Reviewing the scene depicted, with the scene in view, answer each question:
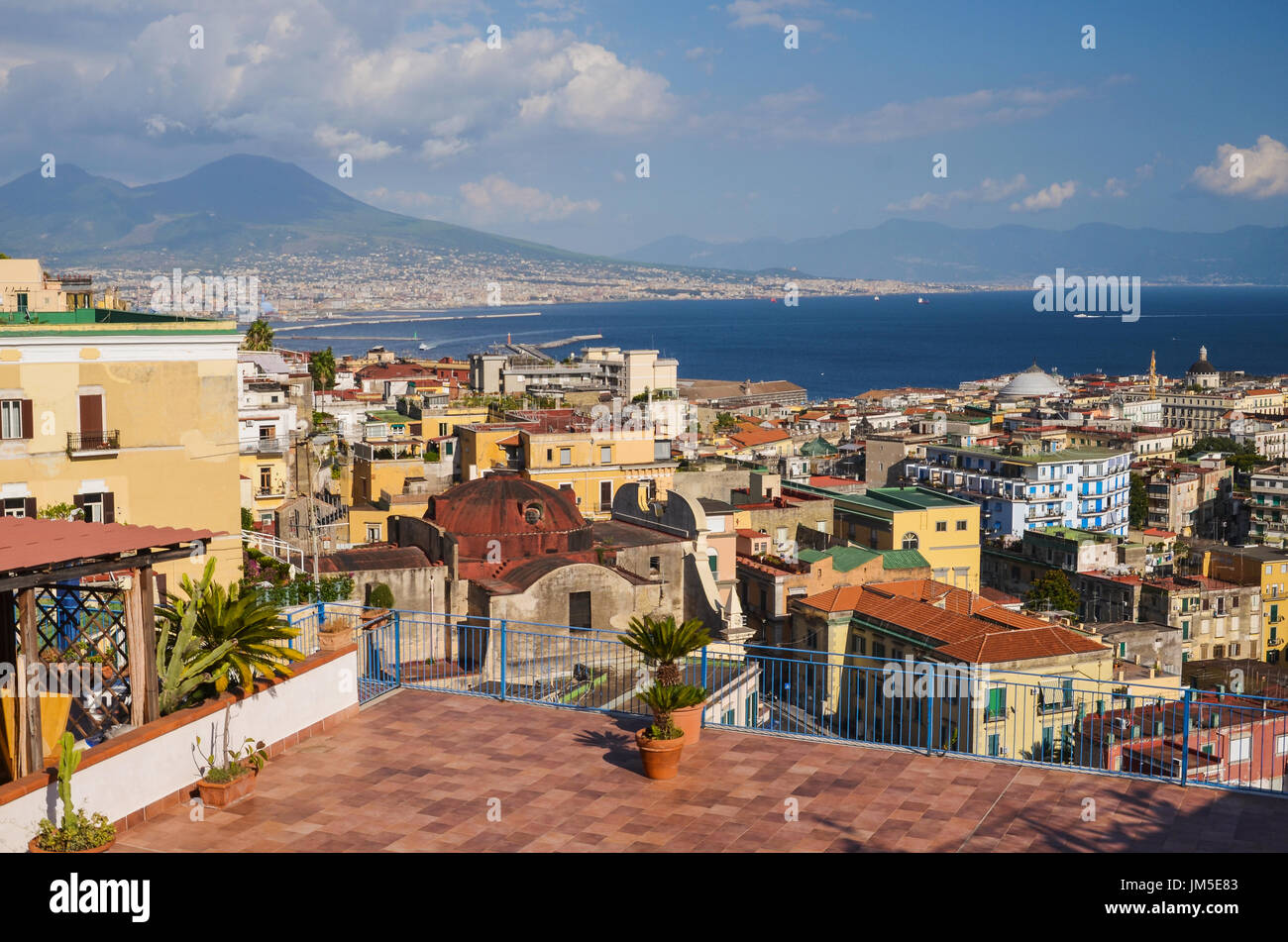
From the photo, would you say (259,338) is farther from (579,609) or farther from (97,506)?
(97,506)

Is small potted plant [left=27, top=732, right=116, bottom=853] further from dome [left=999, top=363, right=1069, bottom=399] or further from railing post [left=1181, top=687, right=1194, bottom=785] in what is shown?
dome [left=999, top=363, right=1069, bottom=399]

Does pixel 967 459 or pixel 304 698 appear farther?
pixel 967 459

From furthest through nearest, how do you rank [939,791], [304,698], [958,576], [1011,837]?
1. [958,576]
2. [304,698]
3. [939,791]
4. [1011,837]

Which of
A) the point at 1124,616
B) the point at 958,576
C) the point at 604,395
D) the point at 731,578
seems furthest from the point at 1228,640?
the point at 604,395

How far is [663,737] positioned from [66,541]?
4.65 metres

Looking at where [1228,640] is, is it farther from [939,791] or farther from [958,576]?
[939,791]

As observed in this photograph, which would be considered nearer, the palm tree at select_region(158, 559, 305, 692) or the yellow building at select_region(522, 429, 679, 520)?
the palm tree at select_region(158, 559, 305, 692)

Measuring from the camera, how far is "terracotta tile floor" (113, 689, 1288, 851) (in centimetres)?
884

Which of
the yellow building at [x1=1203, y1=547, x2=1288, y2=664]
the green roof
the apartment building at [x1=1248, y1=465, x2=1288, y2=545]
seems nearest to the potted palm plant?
the green roof

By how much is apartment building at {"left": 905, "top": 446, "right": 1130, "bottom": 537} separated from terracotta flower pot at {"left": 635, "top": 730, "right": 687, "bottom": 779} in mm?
58311

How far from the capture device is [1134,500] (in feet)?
262

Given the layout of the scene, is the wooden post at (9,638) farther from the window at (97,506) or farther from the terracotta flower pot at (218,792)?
the window at (97,506)

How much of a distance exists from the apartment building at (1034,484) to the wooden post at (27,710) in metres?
61.2
